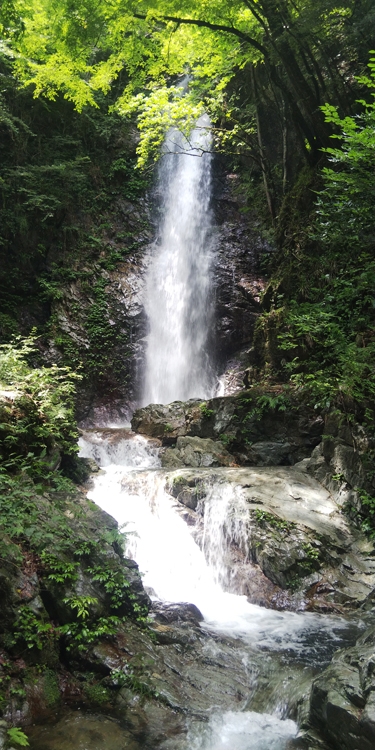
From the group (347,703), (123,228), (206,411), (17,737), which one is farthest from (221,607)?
(123,228)

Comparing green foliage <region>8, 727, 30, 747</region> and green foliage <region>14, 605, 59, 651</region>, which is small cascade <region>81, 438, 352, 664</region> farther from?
green foliage <region>8, 727, 30, 747</region>

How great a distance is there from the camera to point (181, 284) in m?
15.7

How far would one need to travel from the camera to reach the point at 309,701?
336 cm

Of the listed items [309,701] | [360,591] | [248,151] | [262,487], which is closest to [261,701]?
[309,701]

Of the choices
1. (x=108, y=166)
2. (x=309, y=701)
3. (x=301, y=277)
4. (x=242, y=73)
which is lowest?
(x=309, y=701)

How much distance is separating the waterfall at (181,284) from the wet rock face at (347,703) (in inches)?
424

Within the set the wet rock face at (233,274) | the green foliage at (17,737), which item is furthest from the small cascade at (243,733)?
the wet rock face at (233,274)

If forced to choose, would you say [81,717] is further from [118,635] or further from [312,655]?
[312,655]

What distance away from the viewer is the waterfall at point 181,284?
14.4 metres

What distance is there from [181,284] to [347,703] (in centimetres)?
1386

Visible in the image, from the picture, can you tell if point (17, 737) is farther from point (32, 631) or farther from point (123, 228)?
point (123, 228)

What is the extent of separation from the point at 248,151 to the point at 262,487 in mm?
11937

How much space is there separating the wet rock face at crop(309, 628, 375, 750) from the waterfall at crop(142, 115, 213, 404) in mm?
10765

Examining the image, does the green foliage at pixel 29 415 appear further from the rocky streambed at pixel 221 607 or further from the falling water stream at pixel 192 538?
the falling water stream at pixel 192 538
